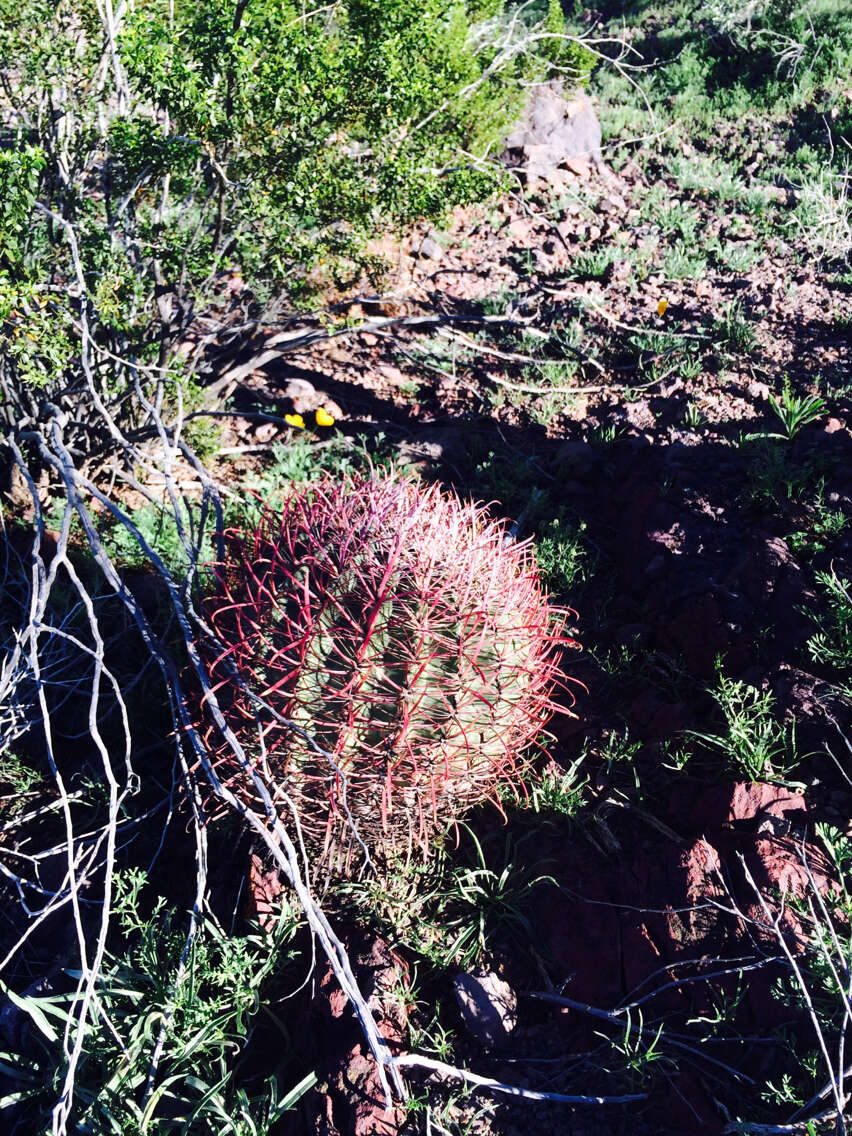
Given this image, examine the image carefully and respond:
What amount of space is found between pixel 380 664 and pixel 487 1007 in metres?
0.97

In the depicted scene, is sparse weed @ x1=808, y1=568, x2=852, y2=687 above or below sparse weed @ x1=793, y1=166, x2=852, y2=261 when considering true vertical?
below

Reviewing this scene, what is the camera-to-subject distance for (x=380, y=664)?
2090 millimetres

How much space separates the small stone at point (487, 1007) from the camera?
219cm

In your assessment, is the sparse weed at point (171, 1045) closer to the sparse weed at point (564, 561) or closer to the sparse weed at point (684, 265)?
the sparse weed at point (564, 561)

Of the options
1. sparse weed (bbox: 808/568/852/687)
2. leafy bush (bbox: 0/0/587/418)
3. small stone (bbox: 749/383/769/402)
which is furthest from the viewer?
small stone (bbox: 749/383/769/402)

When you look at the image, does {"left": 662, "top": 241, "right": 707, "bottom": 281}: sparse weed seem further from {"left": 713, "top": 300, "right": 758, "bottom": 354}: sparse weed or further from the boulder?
the boulder

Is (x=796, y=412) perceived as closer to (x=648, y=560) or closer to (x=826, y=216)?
(x=648, y=560)

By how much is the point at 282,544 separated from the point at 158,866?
3.84 ft

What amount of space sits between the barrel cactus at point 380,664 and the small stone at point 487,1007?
16.3 inches

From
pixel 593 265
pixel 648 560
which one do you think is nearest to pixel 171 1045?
pixel 648 560

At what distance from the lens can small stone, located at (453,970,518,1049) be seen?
2.19 m

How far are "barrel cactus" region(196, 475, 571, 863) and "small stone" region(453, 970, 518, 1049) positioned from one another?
16.3 inches

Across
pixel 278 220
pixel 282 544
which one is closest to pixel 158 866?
pixel 282 544

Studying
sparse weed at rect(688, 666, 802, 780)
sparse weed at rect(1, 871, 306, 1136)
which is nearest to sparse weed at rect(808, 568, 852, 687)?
sparse weed at rect(688, 666, 802, 780)
